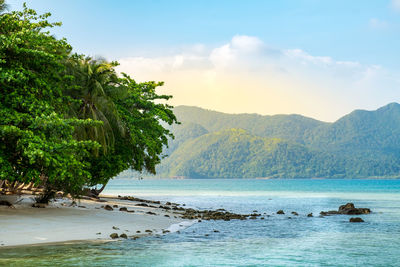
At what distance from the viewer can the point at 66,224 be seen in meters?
19.2

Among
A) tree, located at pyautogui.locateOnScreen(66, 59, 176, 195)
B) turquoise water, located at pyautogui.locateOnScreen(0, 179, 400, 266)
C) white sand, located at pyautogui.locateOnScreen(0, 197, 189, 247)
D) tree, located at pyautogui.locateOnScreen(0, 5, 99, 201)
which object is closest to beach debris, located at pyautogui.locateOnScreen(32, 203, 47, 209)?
white sand, located at pyautogui.locateOnScreen(0, 197, 189, 247)

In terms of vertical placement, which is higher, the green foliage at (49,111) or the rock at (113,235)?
the green foliage at (49,111)

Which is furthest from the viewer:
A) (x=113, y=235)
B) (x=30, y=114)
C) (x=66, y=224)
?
(x=66, y=224)

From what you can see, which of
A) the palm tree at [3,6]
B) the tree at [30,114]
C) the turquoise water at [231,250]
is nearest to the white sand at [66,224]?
the turquoise water at [231,250]

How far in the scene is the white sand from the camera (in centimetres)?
1642

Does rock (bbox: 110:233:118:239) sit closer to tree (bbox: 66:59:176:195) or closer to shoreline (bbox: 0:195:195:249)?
shoreline (bbox: 0:195:195:249)

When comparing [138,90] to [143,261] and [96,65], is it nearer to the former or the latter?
[96,65]

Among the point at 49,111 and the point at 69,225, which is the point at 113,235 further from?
the point at 49,111

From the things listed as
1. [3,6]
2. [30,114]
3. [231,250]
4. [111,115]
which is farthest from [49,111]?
[231,250]

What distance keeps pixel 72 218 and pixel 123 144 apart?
21.7 feet

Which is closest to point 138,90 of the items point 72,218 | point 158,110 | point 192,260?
point 158,110

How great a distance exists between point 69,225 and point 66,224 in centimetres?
22

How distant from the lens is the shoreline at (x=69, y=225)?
1631 centimetres

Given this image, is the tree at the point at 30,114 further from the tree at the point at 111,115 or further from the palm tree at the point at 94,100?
the palm tree at the point at 94,100
